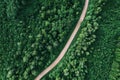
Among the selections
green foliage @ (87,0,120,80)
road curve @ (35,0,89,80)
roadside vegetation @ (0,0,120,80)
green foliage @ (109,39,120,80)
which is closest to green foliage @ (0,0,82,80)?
roadside vegetation @ (0,0,120,80)

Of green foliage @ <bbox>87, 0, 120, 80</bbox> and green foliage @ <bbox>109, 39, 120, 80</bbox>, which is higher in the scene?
green foliage @ <bbox>87, 0, 120, 80</bbox>

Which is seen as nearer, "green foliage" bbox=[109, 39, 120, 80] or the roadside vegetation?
the roadside vegetation

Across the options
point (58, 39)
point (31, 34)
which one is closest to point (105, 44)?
point (58, 39)

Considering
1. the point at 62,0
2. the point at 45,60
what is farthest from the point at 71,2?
the point at 45,60

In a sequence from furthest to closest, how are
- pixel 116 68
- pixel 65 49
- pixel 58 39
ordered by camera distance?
pixel 65 49
pixel 116 68
pixel 58 39

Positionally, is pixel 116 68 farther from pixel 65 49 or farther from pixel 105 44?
pixel 65 49

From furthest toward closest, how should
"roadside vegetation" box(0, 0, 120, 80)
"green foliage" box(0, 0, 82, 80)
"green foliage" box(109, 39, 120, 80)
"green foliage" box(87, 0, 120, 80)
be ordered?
"green foliage" box(87, 0, 120, 80) → "green foliage" box(109, 39, 120, 80) → "roadside vegetation" box(0, 0, 120, 80) → "green foliage" box(0, 0, 82, 80)

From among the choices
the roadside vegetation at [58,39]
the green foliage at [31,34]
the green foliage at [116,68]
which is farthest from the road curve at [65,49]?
the green foliage at [116,68]

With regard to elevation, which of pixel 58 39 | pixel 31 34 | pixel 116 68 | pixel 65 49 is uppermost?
pixel 31 34

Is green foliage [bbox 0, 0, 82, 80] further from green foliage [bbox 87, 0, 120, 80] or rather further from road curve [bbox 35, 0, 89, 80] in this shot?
green foliage [bbox 87, 0, 120, 80]

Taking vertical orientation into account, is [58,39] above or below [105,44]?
above

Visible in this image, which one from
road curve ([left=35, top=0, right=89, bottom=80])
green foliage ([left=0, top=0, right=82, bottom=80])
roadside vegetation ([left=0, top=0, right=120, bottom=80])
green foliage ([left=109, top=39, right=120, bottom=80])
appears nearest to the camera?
green foliage ([left=0, top=0, right=82, bottom=80])
